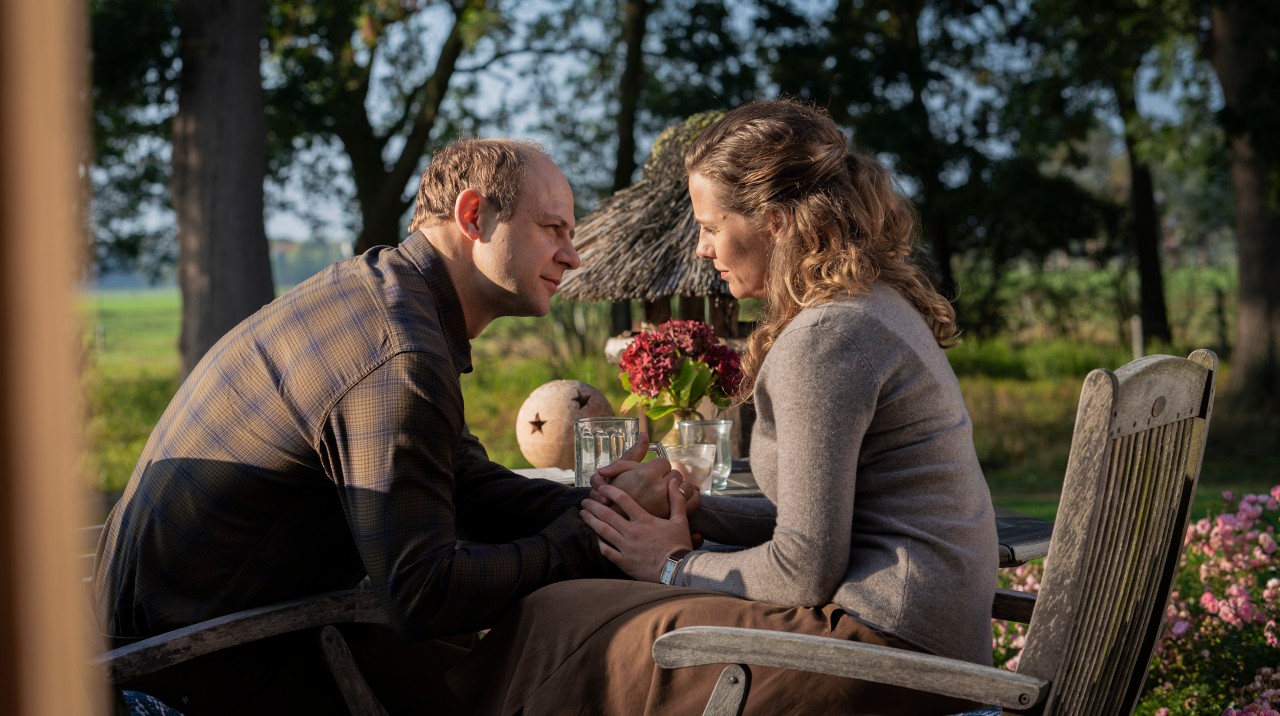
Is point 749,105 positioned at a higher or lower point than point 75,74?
higher

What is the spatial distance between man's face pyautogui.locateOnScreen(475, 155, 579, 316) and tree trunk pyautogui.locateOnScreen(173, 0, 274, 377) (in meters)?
8.48

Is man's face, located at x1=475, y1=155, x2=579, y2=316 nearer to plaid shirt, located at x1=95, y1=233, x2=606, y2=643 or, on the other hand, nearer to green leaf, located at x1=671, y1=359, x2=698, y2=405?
plaid shirt, located at x1=95, y1=233, x2=606, y2=643

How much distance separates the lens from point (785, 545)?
212 centimetres

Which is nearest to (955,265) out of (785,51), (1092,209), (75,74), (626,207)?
(1092,209)

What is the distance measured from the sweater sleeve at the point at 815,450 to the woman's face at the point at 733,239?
1.08 ft

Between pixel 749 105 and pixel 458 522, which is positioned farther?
pixel 458 522

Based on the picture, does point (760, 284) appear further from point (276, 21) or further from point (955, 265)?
point (955, 265)

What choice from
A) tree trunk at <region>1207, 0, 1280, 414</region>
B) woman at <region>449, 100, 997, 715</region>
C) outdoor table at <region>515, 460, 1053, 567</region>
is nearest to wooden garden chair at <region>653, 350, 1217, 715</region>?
woman at <region>449, 100, 997, 715</region>

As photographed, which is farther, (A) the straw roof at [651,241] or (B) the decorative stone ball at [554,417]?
(A) the straw roof at [651,241]

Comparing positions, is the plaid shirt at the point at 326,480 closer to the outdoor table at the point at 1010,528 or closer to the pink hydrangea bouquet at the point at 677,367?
the outdoor table at the point at 1010,528

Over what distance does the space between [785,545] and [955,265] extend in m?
16.9

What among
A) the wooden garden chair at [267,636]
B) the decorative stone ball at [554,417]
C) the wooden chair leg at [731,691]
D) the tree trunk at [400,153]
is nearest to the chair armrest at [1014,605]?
the wooden chair leg at [731,691]

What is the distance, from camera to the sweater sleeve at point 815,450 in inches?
80.7

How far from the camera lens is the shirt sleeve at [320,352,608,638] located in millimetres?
2189
